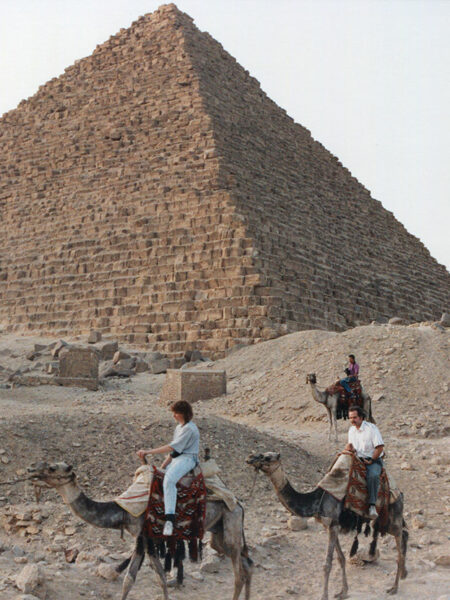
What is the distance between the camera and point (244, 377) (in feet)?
45.0

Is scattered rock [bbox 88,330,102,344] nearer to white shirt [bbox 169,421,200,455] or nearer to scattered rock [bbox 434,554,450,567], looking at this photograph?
scattered rock [bbox 434,554,450,567]

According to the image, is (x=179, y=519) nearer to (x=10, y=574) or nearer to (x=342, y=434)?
(x=10, y=574)

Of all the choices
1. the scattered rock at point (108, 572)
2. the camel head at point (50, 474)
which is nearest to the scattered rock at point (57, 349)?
the scattered rock at point (108, 572)

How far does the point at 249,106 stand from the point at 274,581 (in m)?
28.5

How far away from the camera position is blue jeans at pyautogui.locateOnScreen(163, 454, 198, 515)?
422cm

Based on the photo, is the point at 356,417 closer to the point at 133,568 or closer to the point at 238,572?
the point at 238,572

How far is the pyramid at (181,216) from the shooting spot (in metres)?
18.8

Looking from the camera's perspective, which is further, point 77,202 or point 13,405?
point 77,202

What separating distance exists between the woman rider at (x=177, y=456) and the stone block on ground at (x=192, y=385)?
7105 millimetres

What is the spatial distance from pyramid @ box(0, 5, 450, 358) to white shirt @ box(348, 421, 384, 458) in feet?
38.5

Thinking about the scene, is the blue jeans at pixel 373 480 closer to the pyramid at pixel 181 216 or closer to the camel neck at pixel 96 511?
the camel neck at pixel 96 511

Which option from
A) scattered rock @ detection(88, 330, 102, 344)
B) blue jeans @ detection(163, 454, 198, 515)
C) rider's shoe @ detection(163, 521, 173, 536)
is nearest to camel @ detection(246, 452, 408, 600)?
blue jeans @ detection(163, 454, 198, 515)

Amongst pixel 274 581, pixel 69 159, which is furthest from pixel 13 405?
pixel 69 159

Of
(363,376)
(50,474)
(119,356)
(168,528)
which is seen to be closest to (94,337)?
(119,356)
